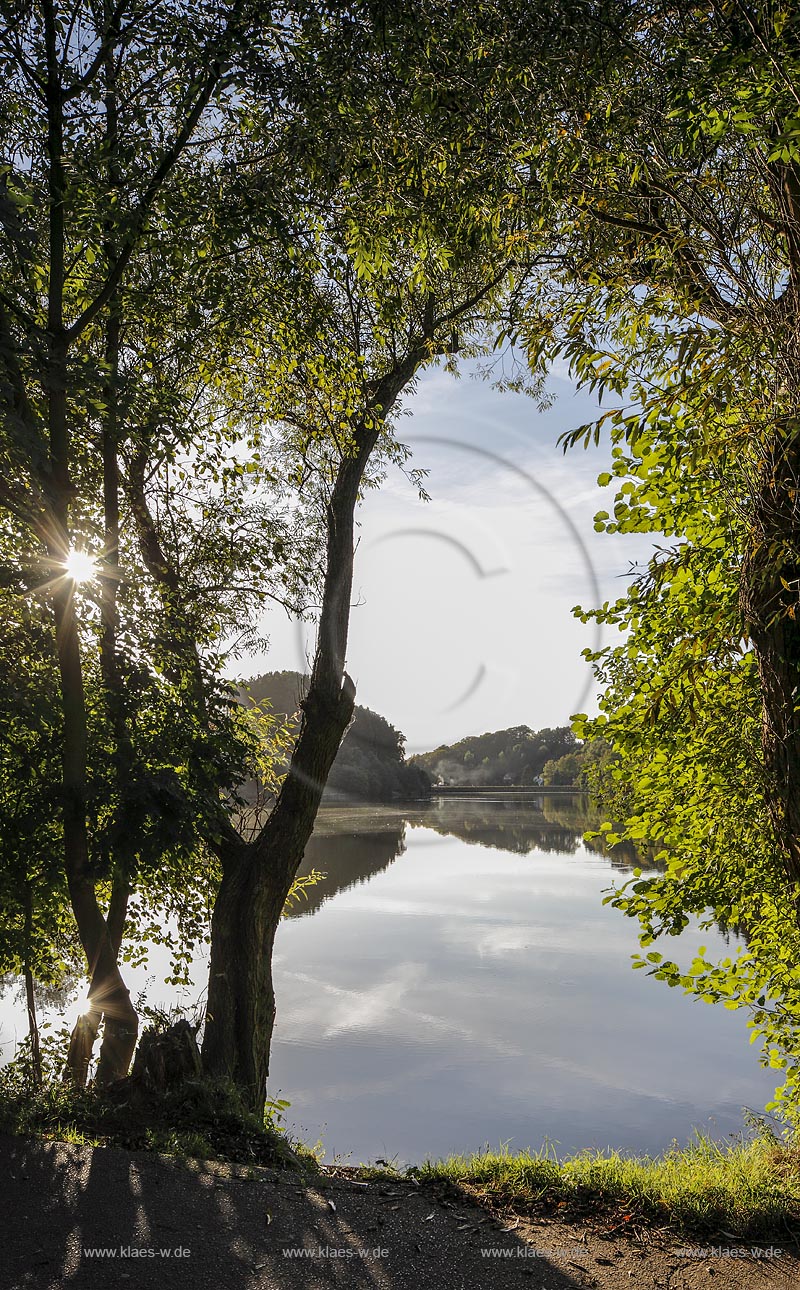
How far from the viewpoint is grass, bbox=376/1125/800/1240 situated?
14.4 feet

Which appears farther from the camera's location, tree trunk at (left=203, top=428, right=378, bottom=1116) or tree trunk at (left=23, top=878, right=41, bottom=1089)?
tree trunk at (left=203, top=428, right=378, bottom=1116)

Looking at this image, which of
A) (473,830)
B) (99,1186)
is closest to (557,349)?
(99,1186)

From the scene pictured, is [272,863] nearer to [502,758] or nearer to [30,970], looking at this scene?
[30,970]

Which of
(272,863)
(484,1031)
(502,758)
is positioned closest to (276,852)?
(272,863)

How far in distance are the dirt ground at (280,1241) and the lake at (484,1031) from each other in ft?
13.0

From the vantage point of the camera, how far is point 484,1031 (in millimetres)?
13430

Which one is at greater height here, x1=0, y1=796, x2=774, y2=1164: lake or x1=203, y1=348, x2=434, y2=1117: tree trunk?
x1=203, y1=348, x2=434, y2=1117: tree trunk

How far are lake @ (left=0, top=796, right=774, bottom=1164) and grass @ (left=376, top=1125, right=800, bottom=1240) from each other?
2989 millimetres

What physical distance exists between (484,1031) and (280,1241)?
10.6m

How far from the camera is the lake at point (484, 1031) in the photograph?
10.0 meters

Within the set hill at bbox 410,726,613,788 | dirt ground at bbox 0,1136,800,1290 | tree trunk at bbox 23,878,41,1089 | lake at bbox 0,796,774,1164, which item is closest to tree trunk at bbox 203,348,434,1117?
tree trunk at bbox 23,878,41,1089

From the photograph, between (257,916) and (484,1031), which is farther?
(484,1031)

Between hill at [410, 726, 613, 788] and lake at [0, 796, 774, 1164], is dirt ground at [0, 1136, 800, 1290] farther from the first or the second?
hill at [410, 726, 613, 788]

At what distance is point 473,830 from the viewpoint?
2010 inches
